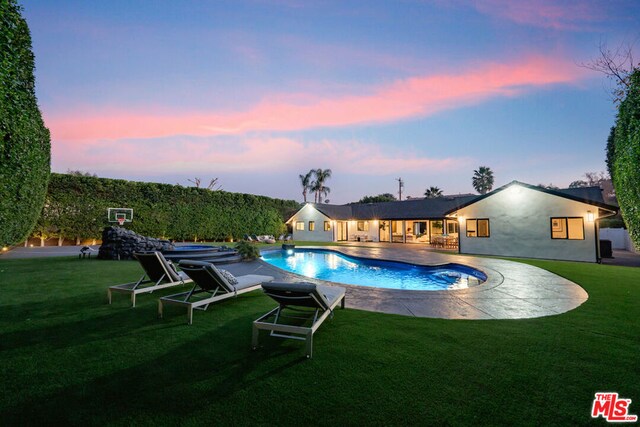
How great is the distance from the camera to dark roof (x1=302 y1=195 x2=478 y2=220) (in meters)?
26.5

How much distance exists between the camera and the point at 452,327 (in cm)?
477

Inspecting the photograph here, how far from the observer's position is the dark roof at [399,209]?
87.0ft

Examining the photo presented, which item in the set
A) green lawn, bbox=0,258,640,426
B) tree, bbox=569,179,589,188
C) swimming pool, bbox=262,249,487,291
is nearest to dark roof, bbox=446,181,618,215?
swimming pool, bbox=262,249,487,291

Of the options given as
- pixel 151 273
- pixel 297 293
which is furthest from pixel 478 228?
pixel 151 273

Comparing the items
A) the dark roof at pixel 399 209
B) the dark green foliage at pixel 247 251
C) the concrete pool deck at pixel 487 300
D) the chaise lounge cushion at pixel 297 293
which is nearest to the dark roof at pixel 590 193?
the dark roof at pixel 399 209

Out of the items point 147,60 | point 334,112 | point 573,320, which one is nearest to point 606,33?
point 573,320

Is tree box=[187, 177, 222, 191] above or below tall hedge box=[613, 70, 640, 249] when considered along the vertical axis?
above

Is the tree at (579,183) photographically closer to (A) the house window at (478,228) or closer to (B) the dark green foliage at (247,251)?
(A) the house window at (478,228)

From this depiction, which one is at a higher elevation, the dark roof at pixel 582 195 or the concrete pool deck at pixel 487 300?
the dark roof at pixel 582 195

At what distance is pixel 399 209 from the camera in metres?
29.1

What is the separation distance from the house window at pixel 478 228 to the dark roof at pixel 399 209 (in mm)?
5153

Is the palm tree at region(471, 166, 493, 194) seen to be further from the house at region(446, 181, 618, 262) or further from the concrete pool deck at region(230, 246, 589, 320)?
the concrete pool deck at region(230, 246, 589, 320)

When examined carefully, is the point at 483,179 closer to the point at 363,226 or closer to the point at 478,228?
the point at 363,226

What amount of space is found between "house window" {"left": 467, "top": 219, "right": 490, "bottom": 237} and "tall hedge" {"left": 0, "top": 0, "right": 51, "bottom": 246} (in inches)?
851
